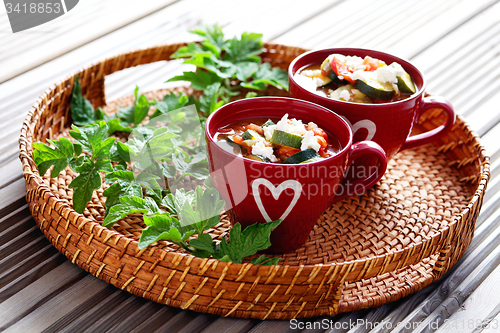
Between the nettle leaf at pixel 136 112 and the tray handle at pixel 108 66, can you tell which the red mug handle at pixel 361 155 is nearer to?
the nettle leaf at pixel 136 112

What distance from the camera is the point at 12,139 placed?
4.58 ft

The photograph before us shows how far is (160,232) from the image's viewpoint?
0.92m

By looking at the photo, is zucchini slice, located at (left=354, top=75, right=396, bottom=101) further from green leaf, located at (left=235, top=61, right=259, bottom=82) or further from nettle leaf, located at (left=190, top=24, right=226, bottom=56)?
nettle leaf, located at (left=190, top=24, right=226, bottom=56)

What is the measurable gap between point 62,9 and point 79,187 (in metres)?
1.40

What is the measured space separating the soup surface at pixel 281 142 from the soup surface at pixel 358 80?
15 cm

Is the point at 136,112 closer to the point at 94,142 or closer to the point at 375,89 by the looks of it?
the point at 94,142

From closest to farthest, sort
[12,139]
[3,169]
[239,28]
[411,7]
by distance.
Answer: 1. [3,169]
2. [12,139]
3. [239,28]
4. [411,7]

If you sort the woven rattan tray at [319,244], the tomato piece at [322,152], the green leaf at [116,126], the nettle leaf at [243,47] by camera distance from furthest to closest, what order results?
the nettle leaf at [243,47] → the green leaf at [116,126] → the tomato piece at [322,152] → the woven rattan tray at [319,244]

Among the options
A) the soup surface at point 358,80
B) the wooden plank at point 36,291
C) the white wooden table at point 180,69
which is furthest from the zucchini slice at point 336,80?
the wooden plank at point 36,291

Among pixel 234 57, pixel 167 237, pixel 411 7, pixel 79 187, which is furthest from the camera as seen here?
pixel 411 7

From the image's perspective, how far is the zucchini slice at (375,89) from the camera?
3.72 ft

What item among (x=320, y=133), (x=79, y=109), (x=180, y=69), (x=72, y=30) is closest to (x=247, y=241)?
(x=320, y=133)

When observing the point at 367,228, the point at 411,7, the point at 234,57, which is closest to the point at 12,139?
the point at 234,57

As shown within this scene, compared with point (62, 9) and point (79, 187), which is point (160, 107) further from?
point (62, 9)
